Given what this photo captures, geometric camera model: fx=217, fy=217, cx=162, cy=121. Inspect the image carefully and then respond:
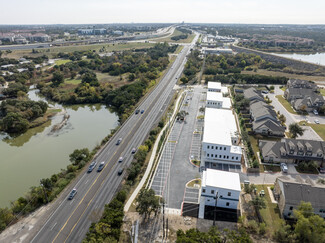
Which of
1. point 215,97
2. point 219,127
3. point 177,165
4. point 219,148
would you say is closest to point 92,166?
point 177,165

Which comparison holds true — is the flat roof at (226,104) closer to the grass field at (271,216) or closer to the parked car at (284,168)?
the parked car at (284,168)

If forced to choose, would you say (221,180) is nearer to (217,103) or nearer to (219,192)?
(219,192)

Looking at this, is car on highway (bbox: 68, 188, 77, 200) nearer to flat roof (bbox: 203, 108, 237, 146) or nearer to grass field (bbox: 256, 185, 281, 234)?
flat roof (bbox: 203, 108, 237, 146)

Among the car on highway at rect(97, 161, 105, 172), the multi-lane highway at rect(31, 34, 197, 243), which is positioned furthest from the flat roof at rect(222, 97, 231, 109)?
the car on highway at rect(97, 161, 105, 172)

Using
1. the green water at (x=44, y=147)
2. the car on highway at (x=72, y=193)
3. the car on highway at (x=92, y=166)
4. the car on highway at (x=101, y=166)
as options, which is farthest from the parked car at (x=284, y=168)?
the green water at (x=44, y=147)

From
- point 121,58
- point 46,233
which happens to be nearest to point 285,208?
point 46,233

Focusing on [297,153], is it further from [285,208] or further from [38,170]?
[38,170]
